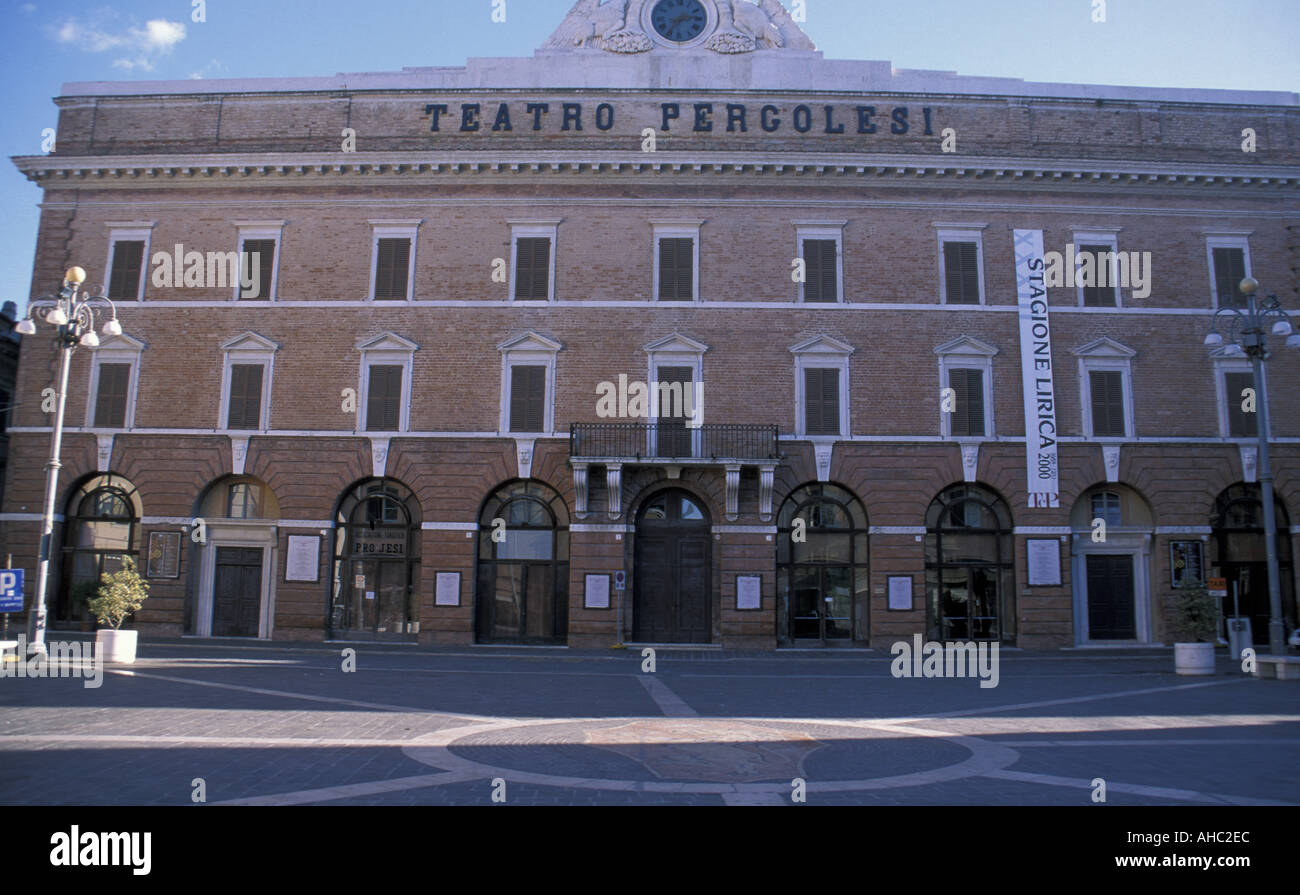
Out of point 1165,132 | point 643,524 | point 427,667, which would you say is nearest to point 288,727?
point 427,667

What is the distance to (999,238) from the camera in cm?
2708

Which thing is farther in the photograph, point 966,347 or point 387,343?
point 387,343

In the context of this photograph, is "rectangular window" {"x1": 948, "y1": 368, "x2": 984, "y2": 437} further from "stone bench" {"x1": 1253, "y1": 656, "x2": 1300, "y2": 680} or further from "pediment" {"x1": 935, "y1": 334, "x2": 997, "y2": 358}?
"stone bench" {"x1": 1253, "y1": 656, "x2": 1300, "y2": 680}

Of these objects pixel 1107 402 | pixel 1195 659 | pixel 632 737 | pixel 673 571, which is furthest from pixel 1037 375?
pixel 632 737

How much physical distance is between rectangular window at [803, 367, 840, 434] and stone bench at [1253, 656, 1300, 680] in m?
11.5

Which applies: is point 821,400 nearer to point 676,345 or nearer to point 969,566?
point 676,345

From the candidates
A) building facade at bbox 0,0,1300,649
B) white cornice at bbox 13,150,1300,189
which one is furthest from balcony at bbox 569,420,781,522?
white cornice at bbox 13,150,1300,189

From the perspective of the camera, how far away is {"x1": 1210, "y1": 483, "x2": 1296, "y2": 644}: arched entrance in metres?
26.0

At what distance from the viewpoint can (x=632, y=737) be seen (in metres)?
10.8

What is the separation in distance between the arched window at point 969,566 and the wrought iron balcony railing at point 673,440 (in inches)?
213

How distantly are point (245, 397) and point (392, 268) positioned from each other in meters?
5.77

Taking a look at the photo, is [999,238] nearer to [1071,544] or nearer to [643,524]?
[1071,544]

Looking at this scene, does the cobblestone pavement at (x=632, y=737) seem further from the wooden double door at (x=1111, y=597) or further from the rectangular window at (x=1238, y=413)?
the rectangular window at (x=1238, y=413)

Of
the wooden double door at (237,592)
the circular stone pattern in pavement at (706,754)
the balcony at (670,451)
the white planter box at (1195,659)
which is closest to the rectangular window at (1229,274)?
the white planter box at (1195,659)
